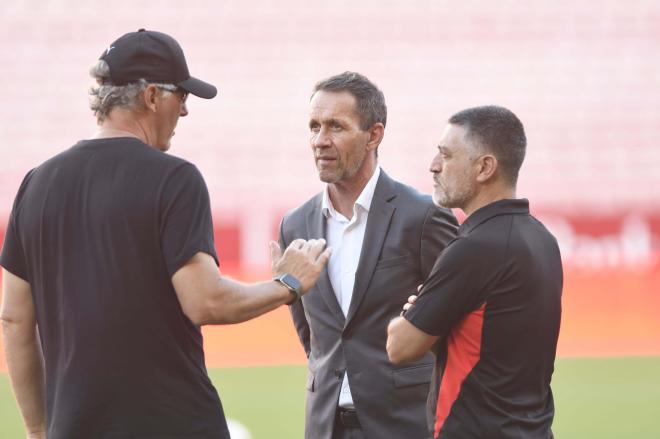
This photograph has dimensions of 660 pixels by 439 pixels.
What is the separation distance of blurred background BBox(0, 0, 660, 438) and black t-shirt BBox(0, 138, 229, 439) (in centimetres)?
934

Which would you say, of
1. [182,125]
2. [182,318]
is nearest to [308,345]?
[182,318]

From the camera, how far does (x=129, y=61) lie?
8.82 ft

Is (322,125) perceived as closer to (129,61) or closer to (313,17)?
(129,61)

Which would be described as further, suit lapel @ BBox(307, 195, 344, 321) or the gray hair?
suit lapel @ BBox(307, 195, 344, 321)

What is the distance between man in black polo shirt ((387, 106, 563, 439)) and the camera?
2.67 meters

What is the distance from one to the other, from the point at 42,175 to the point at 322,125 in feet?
3.76

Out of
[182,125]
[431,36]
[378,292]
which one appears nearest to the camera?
[378,292]

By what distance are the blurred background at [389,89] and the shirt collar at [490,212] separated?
30.1 feet

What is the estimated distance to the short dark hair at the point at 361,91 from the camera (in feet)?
11.8

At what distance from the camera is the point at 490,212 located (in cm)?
277

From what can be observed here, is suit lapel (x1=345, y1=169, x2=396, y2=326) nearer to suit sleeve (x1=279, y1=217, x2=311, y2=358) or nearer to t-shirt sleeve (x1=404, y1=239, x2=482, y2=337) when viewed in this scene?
suit sleeve (x1=279, y1=217, x2=311, y2=358)

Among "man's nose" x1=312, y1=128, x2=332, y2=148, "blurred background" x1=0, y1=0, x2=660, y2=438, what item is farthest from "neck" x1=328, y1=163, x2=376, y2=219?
"blurred background" x1=0, y1=0, x2=660, y2=438

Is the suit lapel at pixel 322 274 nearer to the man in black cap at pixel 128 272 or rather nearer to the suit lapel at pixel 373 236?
the suit lapel at pixel 373 236

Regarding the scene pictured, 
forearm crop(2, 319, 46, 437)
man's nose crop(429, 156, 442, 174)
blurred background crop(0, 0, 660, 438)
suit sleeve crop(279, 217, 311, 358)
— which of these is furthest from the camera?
blurred background crop(0, 0, 660, 438)
